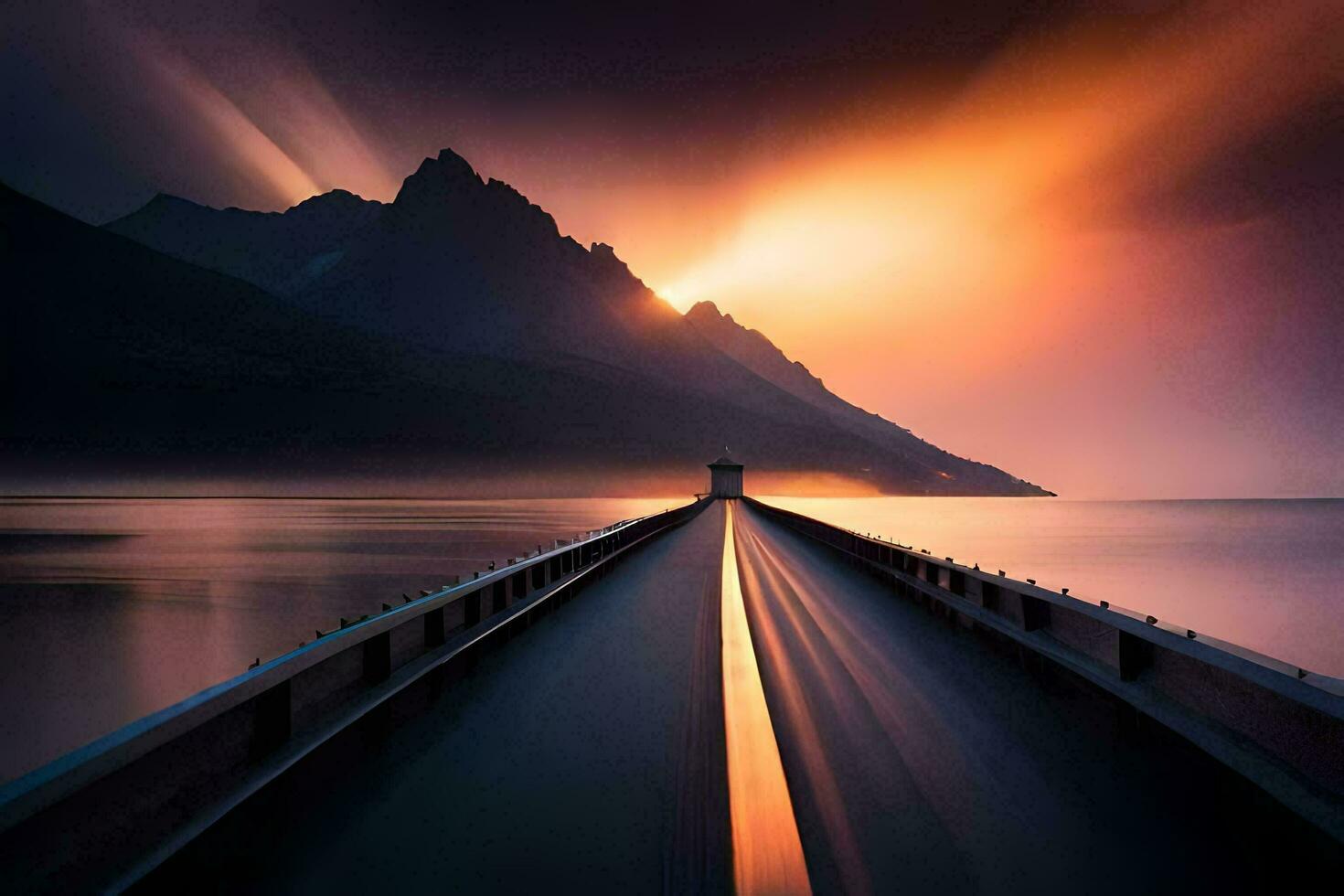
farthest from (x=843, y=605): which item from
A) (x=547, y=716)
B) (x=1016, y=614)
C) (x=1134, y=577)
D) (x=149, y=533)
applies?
(x=149, y=533)

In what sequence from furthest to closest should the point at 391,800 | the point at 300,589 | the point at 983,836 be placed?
1. the point at 300,589
2. the point at 391,800
3. the point at 983,836

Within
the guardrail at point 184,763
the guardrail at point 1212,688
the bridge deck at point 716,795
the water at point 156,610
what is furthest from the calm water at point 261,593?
the guardrail at point 1212,688

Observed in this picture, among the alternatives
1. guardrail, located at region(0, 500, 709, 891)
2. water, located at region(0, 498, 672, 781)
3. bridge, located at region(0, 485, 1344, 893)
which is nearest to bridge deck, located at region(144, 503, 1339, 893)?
bridge, located at region(0, 485, 1344, 893)

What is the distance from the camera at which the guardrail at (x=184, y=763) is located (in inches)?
112

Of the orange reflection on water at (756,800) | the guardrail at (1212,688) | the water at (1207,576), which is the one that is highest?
the guardrail at (1212,688)

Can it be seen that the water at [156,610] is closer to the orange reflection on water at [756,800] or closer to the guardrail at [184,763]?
the guardrail at [184,763]

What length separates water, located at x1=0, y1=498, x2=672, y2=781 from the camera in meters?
25.9

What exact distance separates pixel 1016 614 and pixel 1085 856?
19.4ft

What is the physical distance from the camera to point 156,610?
4369 centimetres

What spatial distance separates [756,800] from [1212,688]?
300 cm

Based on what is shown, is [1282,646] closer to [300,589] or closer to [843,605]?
[843,605]

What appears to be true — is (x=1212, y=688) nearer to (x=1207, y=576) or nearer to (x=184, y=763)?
(x=184, y=763)

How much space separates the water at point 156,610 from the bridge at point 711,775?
21.0 metres

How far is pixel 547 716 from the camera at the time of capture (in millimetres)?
6277
